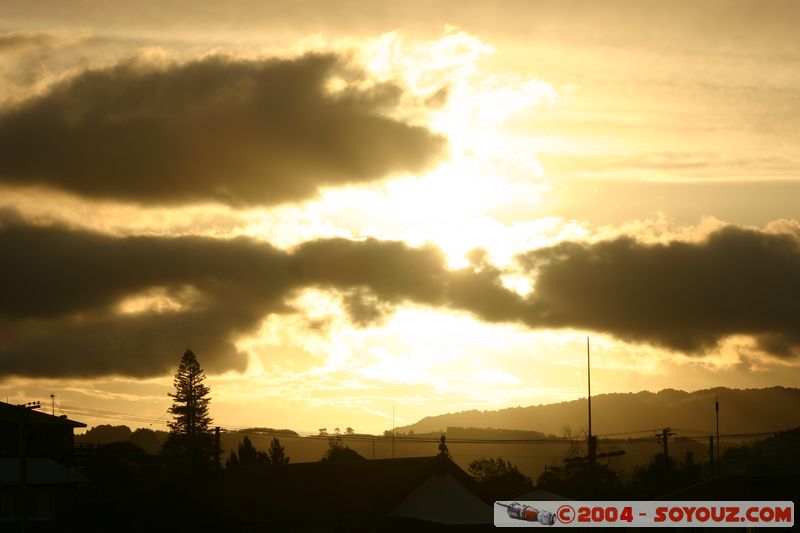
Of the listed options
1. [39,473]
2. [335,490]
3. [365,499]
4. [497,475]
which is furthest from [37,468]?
[497,475]

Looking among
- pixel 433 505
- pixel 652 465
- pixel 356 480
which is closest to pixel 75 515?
pixel 356 480

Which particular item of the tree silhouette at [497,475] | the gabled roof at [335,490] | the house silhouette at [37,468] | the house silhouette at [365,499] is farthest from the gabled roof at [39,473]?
the tree silhouette at [497,475]

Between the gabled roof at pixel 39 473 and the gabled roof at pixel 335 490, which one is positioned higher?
the gabled roof at pixel 39 473

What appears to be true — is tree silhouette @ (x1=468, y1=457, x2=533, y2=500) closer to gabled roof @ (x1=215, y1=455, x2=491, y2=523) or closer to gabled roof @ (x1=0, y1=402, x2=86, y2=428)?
gabled roof @ (x1=215, y1=455, x2=491, y2=523)

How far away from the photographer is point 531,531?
280 feet

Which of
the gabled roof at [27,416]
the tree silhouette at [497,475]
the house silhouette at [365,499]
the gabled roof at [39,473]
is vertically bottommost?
the tree silhouette at [497,475]

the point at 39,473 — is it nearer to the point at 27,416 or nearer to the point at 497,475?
the point at 27,416

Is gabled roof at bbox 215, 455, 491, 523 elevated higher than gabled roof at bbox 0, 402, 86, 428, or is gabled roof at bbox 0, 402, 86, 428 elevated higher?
gabled roof at bbox 0, 402, 86, 428

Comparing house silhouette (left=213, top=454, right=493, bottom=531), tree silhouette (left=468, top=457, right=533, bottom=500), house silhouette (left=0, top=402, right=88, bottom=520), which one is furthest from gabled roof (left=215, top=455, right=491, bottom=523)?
tree silhouette (left=468, top=457, right=533, bottom=500)

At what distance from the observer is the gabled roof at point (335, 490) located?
88188 mm

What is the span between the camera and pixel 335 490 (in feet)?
303

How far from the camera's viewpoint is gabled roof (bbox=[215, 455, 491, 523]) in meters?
88.2

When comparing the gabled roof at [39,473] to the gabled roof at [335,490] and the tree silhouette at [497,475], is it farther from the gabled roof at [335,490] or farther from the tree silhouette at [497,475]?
the tree silhouette at [497,475]

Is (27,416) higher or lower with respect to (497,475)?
higher
